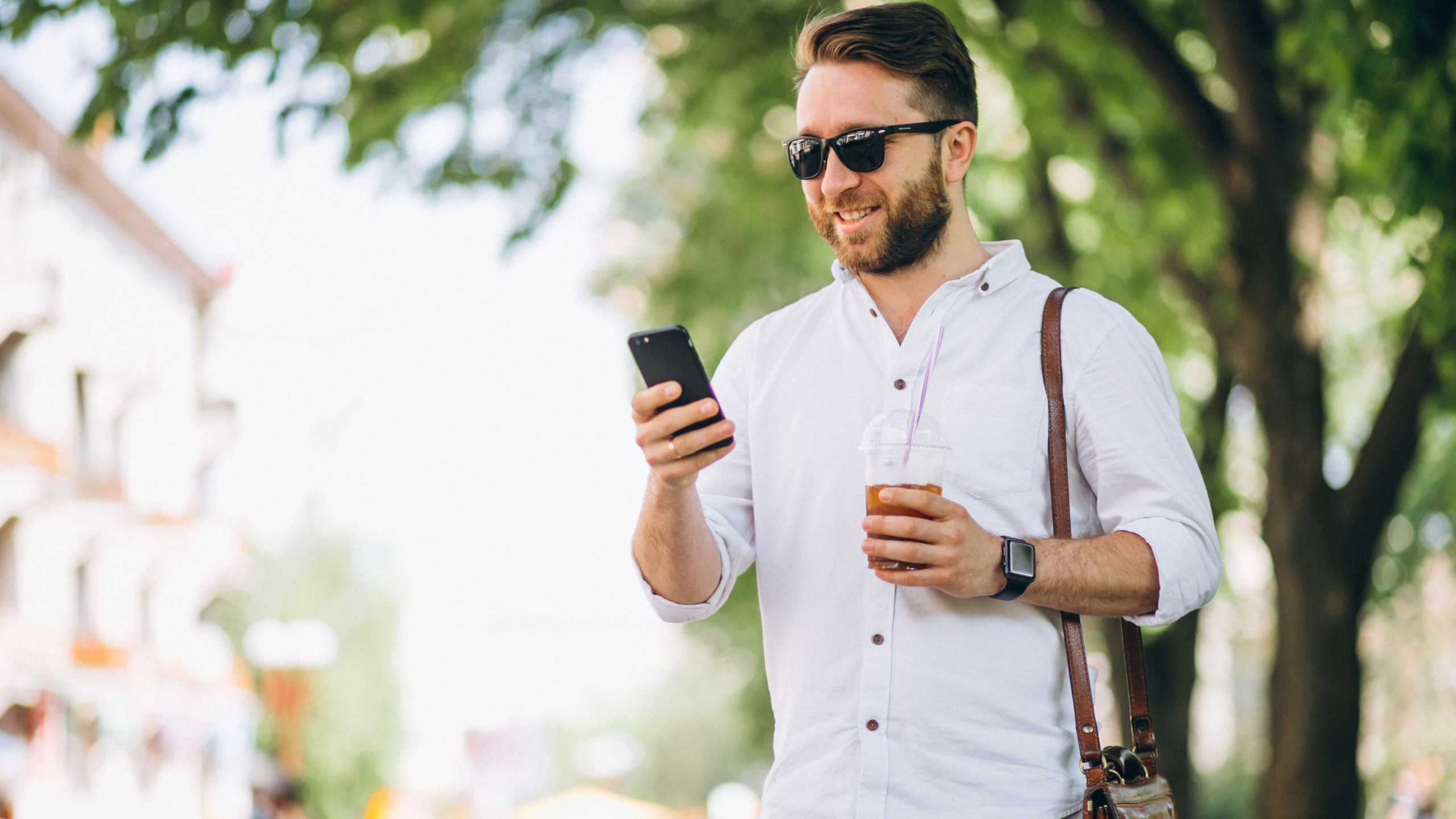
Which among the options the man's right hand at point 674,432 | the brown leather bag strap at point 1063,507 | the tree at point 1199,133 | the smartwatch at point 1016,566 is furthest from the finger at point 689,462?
the tree at point 1199,133

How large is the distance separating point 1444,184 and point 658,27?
16.2 feet

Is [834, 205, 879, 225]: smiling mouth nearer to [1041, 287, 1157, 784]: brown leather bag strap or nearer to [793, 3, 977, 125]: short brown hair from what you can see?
[793, 3, 977, 125]: short brown hair

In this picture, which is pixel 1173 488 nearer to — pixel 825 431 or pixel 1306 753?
pixel 825 431

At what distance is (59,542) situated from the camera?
2178 centimetres

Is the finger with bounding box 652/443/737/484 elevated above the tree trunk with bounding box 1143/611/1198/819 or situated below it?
above

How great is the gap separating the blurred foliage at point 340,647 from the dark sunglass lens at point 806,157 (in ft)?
95.7

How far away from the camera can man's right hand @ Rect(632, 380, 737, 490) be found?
2023mm

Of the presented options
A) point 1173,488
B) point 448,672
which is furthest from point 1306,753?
point 448,672

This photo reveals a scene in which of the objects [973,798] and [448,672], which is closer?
[973,798]

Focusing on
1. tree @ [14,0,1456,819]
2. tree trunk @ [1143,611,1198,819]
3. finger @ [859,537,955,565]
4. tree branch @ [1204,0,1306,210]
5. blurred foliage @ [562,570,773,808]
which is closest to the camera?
finger @ [859,537,955,565]

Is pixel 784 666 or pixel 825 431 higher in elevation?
pixel 825 431

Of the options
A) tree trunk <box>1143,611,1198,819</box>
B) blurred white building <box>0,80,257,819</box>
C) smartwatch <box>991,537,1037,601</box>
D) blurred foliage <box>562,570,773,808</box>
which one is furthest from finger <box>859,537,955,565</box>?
blurred foliage <box>562,570,773,808</box>

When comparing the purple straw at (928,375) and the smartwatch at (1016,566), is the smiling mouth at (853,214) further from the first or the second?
the smartwatch at (1016,566)

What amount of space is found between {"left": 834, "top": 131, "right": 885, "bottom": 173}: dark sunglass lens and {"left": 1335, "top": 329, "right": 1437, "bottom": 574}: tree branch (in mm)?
5267
